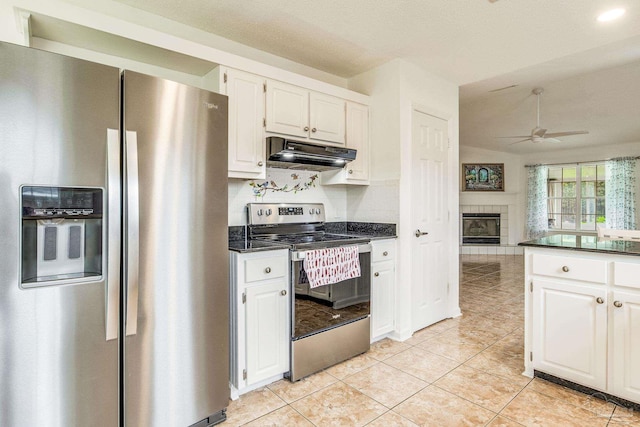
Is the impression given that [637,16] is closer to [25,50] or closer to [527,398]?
[527,398]

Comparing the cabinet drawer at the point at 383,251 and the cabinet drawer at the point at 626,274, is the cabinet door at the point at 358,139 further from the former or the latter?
the cabinet drawer at the point at 626,274

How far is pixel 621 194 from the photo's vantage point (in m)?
6.93

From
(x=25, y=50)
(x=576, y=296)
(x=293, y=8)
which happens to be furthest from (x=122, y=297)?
(x=576, y=296)

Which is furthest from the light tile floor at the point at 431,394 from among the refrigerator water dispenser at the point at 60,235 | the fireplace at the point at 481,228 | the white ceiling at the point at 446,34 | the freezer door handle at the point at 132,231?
the fireplace at the point at 481,228

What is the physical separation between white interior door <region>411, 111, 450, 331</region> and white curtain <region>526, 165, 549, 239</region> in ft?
19.5

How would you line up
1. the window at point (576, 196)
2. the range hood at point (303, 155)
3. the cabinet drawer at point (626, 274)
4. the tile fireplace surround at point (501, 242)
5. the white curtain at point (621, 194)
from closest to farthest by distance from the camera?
the cabinet drawer at point (626, 274) → the range hood at point (303, 155) → the white curtain at point (621, 194) → the window at point (576, 196) → the tile fireplace surround at point (501, 242)

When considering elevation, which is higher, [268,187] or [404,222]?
[268,187]

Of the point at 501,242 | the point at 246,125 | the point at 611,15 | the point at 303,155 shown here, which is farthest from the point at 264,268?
the point at 501,242

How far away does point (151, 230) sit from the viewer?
1.57 meters

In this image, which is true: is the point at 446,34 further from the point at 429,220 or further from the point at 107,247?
the point at 107,247

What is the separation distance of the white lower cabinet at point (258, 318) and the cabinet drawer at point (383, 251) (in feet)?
2.82

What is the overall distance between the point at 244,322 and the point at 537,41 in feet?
10.0

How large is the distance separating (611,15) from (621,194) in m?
6.39

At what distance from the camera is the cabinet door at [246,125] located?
230 centimetres
